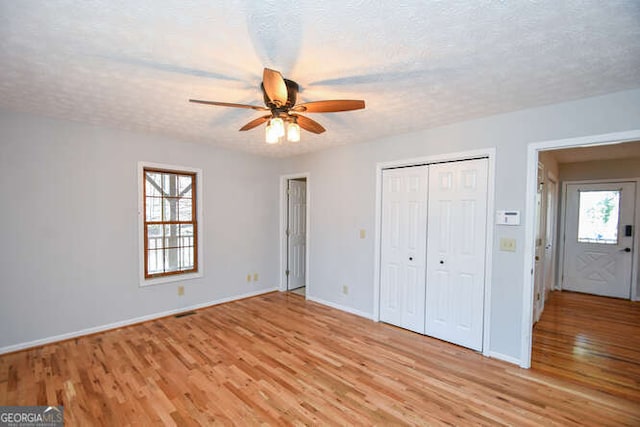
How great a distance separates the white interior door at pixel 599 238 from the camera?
4.85m

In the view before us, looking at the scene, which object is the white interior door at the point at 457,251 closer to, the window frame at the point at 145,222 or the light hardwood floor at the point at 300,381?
the light hardwood floor at the point at 300,381

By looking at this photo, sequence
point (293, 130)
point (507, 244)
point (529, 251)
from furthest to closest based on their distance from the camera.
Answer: point (507, 244) < point (529, 251) < point (293, 130)

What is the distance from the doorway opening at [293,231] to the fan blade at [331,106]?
2854 mm

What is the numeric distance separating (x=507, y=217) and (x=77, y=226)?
463cm

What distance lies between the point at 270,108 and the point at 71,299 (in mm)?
3184

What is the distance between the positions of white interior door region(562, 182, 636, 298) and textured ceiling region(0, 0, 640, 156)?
3924 mm

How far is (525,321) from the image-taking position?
2.72 meters

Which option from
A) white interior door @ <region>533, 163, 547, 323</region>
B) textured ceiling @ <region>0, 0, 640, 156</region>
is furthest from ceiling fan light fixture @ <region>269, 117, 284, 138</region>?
white interior door @ <region>533, 163, 547, 323</region>

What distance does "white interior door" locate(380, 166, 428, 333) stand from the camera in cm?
344

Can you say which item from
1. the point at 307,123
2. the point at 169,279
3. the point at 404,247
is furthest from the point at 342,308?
the point at 307,123

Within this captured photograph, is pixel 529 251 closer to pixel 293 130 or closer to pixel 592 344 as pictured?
pixel 592 344

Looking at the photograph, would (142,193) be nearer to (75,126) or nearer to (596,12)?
(75,126)

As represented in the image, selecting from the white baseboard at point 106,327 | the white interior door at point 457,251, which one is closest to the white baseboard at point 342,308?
the white interior door at point 457,251

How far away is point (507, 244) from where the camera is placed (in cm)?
283
